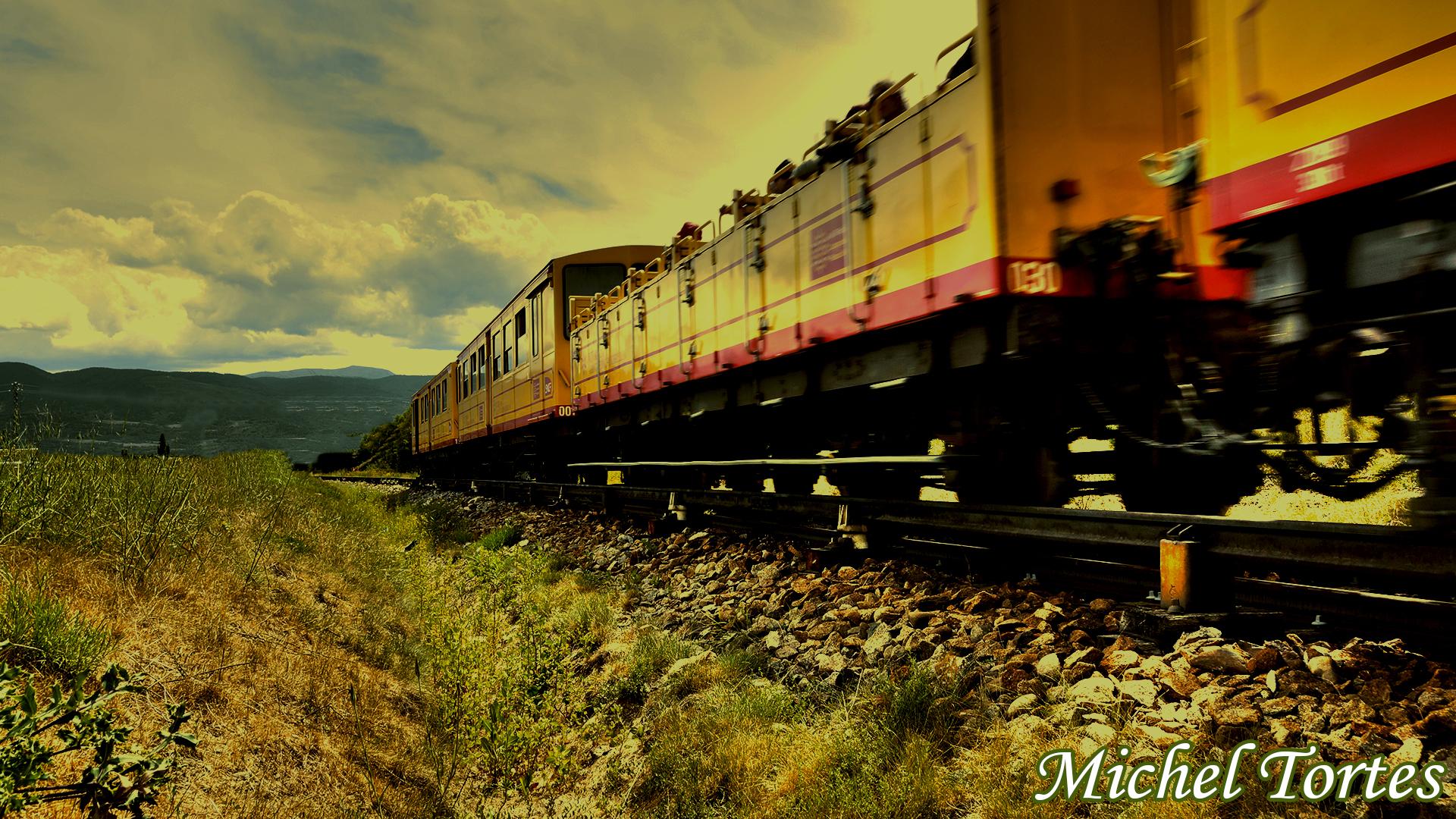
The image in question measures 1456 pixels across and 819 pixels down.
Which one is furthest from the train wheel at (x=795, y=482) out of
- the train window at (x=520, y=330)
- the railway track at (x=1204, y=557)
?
the train window at (x=520, y=330)

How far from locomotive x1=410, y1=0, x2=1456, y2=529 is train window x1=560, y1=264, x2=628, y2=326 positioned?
231 inches

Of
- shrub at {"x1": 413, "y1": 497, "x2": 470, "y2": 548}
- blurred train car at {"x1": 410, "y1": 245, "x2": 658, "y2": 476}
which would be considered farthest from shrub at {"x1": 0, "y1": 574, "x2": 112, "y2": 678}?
blurred train car at {"x1": 410, "y1": 245, "x2": 658, "y2": 476}

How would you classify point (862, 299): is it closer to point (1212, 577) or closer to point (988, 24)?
point (988, 24)

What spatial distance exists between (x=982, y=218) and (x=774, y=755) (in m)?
3.49

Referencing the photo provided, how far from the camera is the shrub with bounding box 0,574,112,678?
11.2 feet

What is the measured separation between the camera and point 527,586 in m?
7.73

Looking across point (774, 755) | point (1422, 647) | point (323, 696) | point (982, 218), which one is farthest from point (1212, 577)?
point (323, 696)

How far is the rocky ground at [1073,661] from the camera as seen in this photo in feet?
9.22

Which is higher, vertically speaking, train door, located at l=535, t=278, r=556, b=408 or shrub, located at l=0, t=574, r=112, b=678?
train door, located at l=535, t=278, r=556, b=408

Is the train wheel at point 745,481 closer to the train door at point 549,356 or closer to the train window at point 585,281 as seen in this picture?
the train door at point 549,356

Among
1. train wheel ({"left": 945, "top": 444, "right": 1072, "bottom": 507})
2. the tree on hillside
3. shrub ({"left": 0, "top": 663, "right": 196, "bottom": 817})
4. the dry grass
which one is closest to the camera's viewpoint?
shrub ({"left": 0, "top": 663, "right": 196, "bottom": 817})

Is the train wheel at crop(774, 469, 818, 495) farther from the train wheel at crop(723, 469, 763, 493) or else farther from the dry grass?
the dry grass

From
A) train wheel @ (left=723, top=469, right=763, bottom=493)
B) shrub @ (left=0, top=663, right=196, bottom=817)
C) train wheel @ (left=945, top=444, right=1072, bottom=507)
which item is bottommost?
shrub @ (left=0, top=663, right=196, bottom=817)

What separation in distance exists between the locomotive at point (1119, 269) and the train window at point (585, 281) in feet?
19.3
